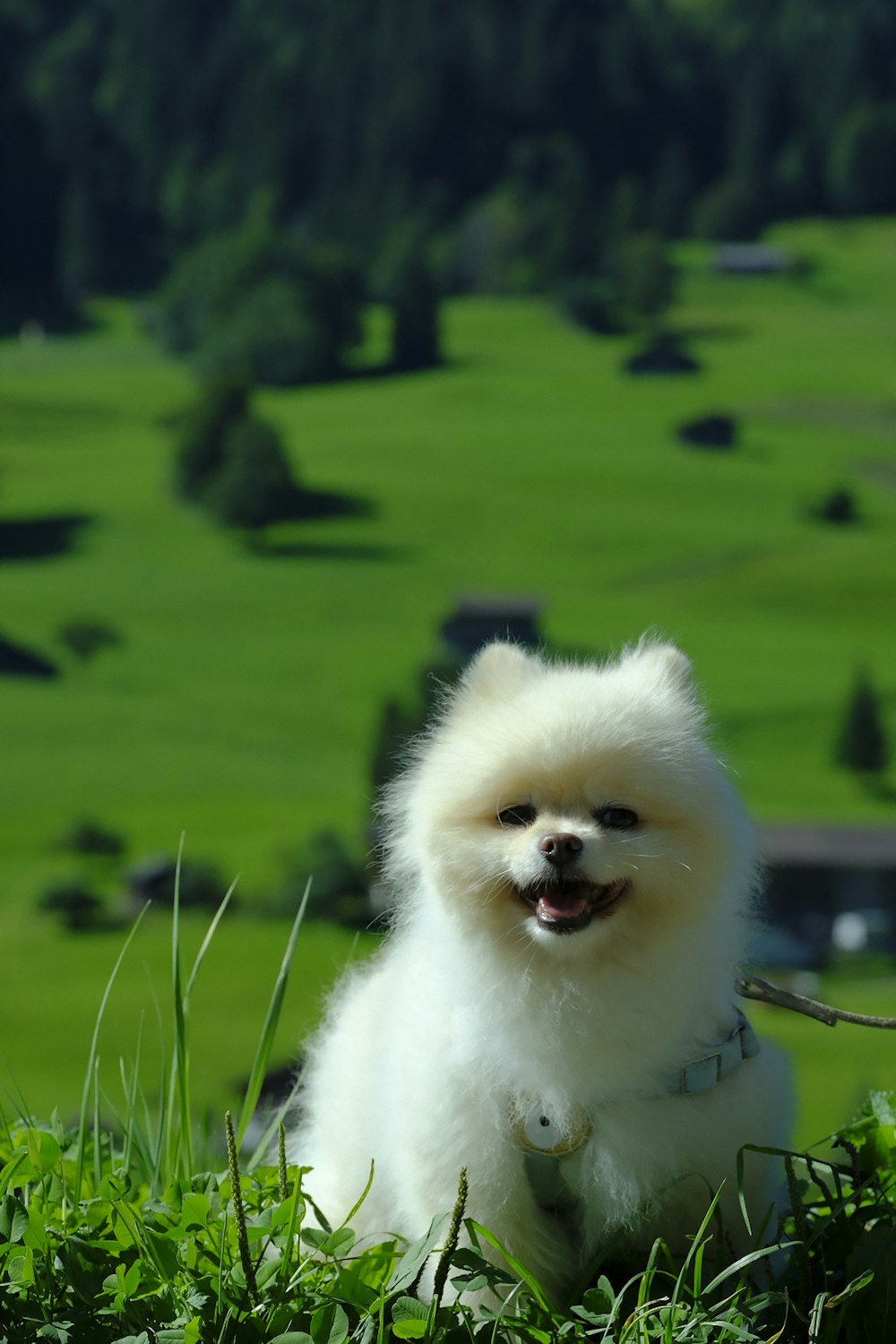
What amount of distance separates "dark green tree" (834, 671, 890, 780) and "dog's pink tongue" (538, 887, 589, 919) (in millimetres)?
31762

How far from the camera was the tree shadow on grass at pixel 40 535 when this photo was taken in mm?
36375

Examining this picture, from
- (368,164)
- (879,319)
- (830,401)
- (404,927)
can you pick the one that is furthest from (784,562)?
(404,927)

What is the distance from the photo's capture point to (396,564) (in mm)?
36656

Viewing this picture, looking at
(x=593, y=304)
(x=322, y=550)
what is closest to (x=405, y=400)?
(x=322, y=550)

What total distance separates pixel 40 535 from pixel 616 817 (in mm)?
36327

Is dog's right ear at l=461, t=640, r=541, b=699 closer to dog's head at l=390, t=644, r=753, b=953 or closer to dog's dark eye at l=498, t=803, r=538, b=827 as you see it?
dog's head at l=390, t=644, r=753, b=953

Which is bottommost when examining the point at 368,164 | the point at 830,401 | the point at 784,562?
the point at 784,562

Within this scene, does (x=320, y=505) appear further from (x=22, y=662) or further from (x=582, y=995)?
(x=582, y=995)

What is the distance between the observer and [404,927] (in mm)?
2648

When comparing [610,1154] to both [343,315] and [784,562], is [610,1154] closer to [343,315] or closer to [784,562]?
[784,562]

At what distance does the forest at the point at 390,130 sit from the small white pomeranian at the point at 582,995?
3470 cm

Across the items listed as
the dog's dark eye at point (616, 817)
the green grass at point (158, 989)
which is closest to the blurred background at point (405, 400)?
the green grass at point (158, 989)

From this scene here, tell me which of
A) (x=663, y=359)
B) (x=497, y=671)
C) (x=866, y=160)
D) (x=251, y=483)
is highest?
(x=497, y=671)

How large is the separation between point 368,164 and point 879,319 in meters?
13.6
